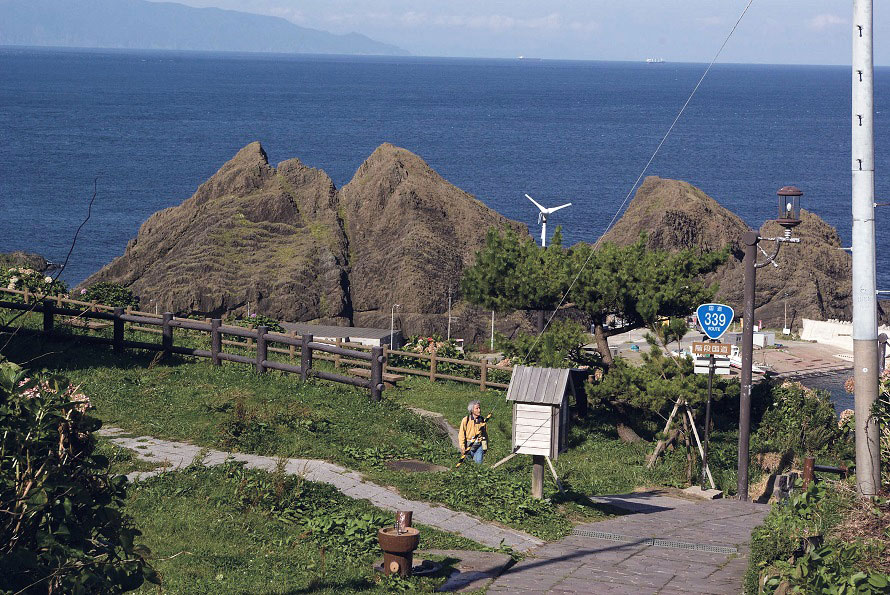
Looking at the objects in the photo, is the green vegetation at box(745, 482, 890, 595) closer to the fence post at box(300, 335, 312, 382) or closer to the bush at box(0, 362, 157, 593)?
the bush at box(0, 362, 157, 593)

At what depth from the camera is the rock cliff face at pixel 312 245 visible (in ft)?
237

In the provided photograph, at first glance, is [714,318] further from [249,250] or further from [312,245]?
[249,250]

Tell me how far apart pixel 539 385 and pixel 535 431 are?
2.01 feet

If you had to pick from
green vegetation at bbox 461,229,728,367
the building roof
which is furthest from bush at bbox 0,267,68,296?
the building roof

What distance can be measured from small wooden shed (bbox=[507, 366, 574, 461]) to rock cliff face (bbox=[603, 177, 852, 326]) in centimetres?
6714

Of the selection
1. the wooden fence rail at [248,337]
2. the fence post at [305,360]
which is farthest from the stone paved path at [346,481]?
the fence post at [305,360]

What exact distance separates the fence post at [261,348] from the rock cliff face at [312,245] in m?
48.1

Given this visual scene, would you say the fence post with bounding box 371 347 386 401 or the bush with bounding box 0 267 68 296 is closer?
the fence post with bounding box 371 347 386 401

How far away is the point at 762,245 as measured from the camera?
279ft

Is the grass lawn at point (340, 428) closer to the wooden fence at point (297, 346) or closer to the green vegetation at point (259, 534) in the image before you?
the wooden fence at point (297, 346)

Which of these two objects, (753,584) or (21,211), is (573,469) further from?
(21,211)

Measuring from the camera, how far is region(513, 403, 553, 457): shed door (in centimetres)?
1352

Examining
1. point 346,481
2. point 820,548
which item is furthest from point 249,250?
point 820,548

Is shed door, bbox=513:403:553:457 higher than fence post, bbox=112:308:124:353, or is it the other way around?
fence post, bbox=112:308:124:353
